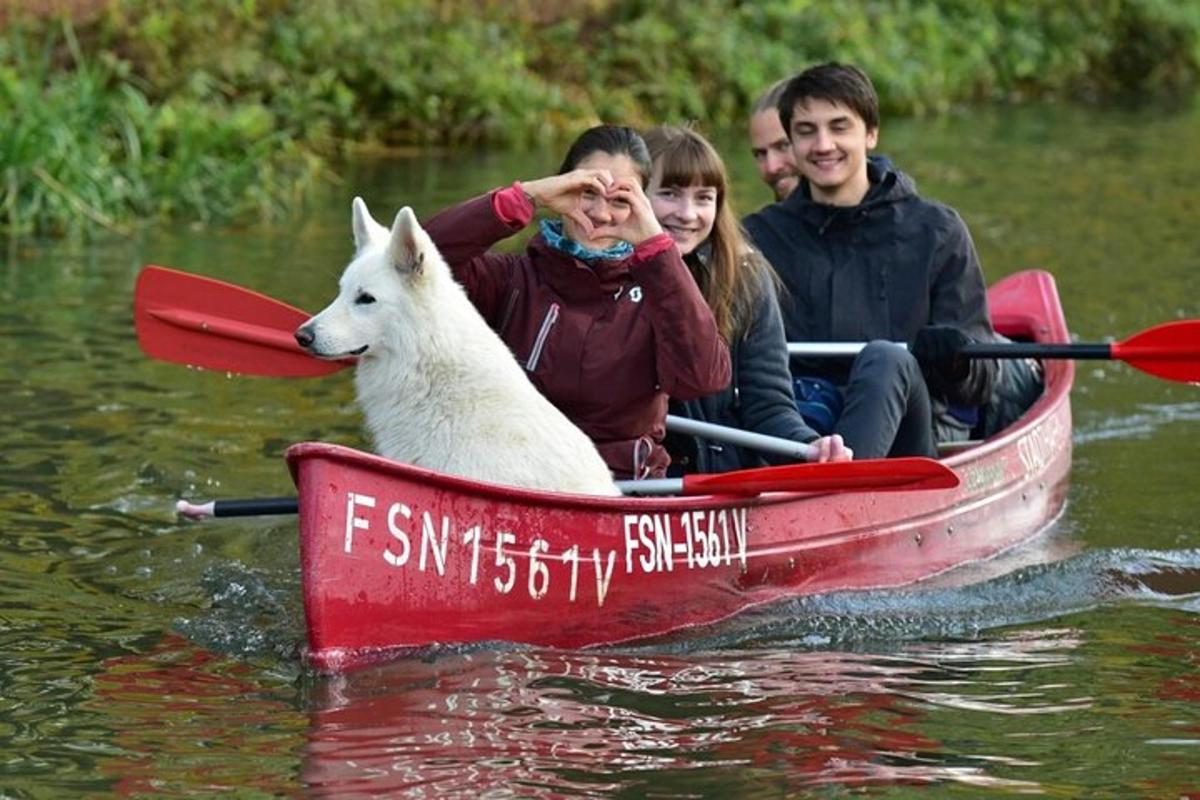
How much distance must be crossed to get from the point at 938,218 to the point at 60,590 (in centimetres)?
373

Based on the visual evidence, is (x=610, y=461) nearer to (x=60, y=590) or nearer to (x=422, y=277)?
(x=422, y=277)

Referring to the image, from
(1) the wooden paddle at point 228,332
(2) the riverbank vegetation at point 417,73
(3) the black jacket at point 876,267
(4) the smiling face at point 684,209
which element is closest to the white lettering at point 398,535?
(1) the wooden paddle at point 228,332

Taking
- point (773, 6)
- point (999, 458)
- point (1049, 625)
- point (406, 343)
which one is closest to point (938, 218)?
point (999, 458)

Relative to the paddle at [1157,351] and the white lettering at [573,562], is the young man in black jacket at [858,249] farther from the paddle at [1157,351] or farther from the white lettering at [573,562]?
the white lettering at [573,562]

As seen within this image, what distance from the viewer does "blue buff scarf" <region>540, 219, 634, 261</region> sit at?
23.3ft

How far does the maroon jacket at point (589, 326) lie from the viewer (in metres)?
6.99

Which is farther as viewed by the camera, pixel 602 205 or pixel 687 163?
pixel 687 163

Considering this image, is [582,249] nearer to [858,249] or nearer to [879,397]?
[879,397]

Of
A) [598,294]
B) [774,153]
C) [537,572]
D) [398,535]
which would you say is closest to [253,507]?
[398,535]

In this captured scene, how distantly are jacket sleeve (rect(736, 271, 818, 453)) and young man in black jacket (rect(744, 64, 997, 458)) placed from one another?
99 cm

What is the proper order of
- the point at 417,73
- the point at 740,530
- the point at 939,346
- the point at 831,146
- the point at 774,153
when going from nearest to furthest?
the point at 740,530 → the point at 939,346 → the point at 831,146 → the point at 774,153 → the point at 417,73

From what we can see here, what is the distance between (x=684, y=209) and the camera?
7.62 m

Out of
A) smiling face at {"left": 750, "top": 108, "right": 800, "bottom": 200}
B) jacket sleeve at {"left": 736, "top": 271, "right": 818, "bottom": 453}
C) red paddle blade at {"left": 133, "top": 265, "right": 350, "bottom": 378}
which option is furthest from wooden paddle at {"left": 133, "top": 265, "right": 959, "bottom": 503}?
smiling face at {"left": 750, "top": 108, "right": 800, "bottom": 200}

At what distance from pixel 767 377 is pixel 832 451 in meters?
0.47
